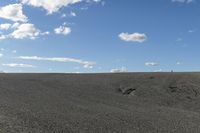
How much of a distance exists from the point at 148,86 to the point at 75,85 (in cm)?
572

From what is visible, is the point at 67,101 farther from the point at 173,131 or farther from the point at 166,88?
the point at 166,88

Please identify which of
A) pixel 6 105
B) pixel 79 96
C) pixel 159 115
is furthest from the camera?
pixel 79 96

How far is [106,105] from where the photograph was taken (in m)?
23.6

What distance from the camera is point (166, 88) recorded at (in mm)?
31828

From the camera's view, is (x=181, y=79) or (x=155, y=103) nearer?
(x=155, y=103)

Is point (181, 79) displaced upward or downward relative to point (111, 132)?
upward

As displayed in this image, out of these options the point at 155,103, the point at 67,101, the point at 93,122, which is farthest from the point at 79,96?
the point at 93,122

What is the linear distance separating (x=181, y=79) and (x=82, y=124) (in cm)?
1997

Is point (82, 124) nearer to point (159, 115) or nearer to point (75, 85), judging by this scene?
point (159, 115)

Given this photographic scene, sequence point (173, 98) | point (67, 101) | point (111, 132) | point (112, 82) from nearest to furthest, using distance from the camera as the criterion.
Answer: point (111, 132)
point (67, 101)
point (173, 98)
point (112, 82)

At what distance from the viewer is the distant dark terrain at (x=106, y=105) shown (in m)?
16.6

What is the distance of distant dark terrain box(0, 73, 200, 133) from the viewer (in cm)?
1658

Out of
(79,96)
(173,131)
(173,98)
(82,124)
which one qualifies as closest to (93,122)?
(82,124)

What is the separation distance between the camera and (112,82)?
34.4m
